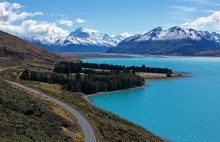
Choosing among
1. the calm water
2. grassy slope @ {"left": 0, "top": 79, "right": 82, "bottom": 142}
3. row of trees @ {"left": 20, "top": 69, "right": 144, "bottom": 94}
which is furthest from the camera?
row of trees @ {"left": 20, "top": 69, "right": 144, "bottom": 94}

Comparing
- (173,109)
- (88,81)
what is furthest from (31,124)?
(88,81)

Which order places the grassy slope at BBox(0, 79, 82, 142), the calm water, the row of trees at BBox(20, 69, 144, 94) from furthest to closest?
the row of trees at BBox(20, 69, 144, 94) < the calm water < the grassy slope at BBox(0, 79, 82, 142)

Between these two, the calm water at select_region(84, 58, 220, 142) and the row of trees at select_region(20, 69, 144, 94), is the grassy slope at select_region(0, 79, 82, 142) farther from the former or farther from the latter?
the row of trees at select_region(20, 69, 144, 94)

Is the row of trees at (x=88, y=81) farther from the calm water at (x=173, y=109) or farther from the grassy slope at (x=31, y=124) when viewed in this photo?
the grassy slope at (x=31, y=124)

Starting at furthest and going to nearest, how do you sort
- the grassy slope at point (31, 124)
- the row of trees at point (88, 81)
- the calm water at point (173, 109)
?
the row of trees at point (88, 81) < the calm water at point (173, 109) < the grassy slope at point (31, 124)

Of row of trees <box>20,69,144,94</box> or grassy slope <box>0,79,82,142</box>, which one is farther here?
row of trees <box>20,69,144,94</box>

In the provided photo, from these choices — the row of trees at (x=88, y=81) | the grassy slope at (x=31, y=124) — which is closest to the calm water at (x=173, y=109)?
the row of trees at (x=88, y=81)

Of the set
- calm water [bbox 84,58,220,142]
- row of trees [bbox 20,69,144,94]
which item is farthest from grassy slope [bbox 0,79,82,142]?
row of trees [bbox 20,69,144,94]

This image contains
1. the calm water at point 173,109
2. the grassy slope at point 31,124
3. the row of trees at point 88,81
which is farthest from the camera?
the row of trees at point 88,81

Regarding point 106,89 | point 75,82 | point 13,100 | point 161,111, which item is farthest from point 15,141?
point 106,89

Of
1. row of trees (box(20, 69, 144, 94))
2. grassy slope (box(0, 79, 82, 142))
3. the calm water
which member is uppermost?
grassy slope (box(0, 79, 82, 142))

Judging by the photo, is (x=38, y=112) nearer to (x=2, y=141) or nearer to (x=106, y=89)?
(x=2, y=141)

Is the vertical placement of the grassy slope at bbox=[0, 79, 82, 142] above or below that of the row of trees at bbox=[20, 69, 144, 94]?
above
